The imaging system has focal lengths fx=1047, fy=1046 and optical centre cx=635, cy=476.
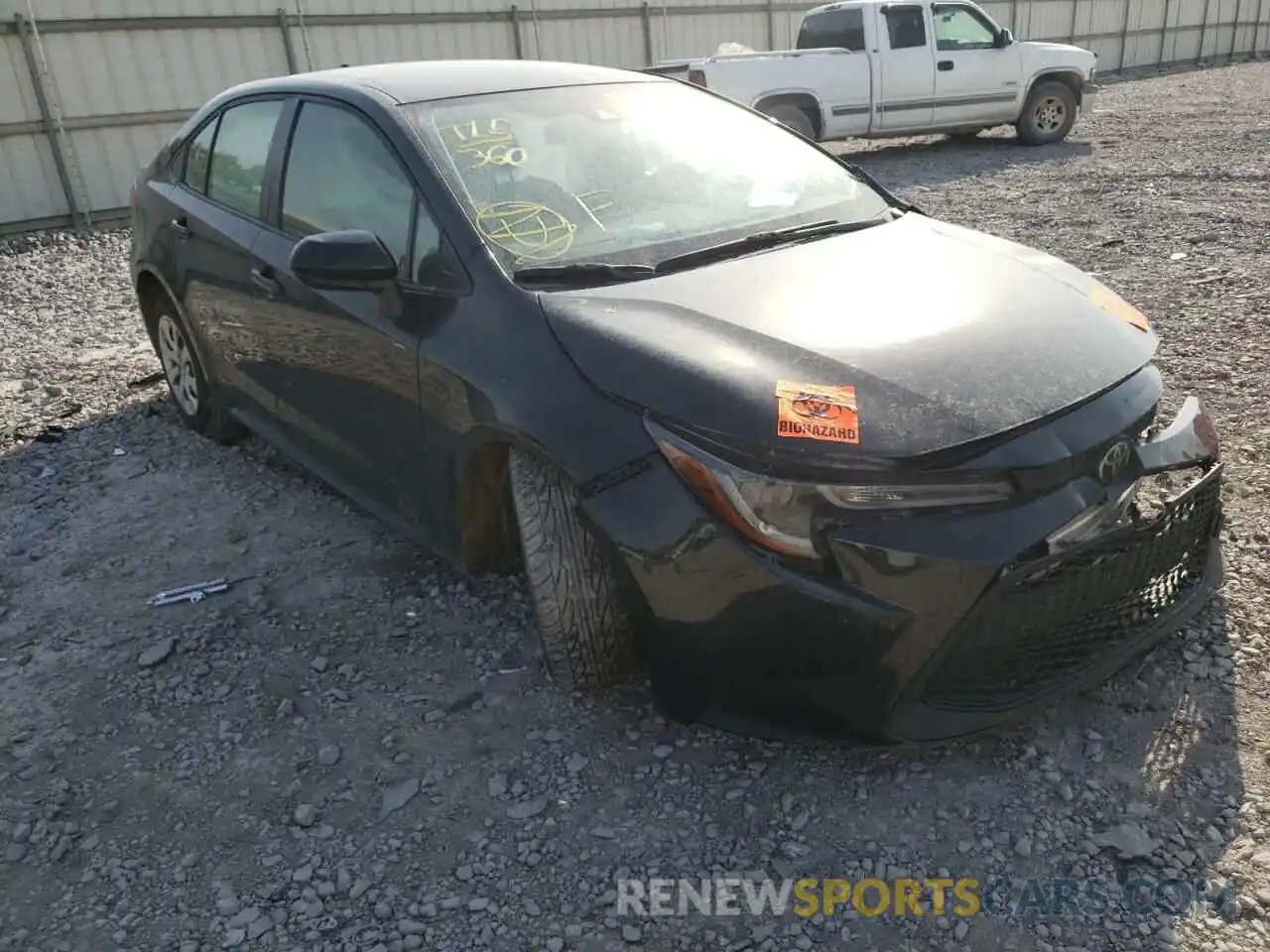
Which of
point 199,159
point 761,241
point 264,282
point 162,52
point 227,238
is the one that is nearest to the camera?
point 761,241

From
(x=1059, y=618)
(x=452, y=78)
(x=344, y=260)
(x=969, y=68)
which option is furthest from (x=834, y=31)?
(x=1059, y=618)

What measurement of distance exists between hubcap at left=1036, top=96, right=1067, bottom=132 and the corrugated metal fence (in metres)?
5.81

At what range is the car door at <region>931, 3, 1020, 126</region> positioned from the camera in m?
12.4

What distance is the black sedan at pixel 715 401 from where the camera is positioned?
219 cm

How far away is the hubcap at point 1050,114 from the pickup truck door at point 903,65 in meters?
1.51

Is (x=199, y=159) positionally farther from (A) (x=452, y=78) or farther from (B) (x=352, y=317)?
(B) (x=352, y=317)

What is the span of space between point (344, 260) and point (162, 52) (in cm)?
980

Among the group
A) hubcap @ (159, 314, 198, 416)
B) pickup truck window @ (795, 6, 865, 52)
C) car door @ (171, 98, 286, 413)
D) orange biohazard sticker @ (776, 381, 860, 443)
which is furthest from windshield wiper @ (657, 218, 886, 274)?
pickup truck window @ (795, 6, 865, 52)

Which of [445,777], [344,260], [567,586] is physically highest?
[344,260]

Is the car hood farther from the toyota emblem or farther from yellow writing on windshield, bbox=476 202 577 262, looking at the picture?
yellow writing on windshield, bbox=476 202 577 262

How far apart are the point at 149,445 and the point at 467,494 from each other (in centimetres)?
263

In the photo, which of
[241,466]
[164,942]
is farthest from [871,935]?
[241,466]

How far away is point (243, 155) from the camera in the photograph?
4027 mm

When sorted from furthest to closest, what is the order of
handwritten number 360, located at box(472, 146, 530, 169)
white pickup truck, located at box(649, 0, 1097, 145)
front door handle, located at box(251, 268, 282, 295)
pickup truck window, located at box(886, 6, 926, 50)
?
pickup truck window, located at box(886, 6, 926, 50), white pickup truck, located at box(649, 0, 1097, 145), front door handle, located at box(251, 268, 282, 295), handwritten number 360, located at box(472, 146, 530, 169)
